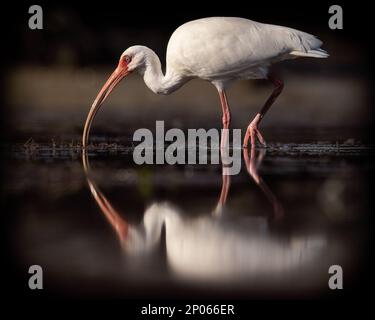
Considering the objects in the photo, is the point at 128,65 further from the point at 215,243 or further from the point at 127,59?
the point at 215,243

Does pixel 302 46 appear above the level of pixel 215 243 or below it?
above

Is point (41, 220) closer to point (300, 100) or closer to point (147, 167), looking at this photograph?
point (147, 167)

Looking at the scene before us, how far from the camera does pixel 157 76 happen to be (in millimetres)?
9641

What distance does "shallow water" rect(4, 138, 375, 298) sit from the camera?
446cm

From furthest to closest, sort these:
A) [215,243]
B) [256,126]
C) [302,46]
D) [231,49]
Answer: [256,126] < [302,46] < [231,49] < [215,243]

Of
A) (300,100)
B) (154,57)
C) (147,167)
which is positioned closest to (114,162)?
(147,167)

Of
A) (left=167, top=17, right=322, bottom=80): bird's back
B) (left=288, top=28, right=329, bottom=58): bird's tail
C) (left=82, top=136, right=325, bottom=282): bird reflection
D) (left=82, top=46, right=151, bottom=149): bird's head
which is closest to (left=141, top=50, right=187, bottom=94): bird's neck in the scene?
(left=82, top=46, right=151, bottom=149): bird's head

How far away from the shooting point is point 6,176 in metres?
7.29

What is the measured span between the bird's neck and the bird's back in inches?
17.8

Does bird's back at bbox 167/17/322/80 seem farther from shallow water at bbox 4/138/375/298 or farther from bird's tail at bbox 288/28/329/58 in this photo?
shallow water at bbox 4/138/375/298

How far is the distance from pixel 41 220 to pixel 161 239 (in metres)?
1.00

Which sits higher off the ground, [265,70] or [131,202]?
[265,70]

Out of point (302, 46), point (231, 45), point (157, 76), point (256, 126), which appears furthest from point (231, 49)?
point (157, 76)

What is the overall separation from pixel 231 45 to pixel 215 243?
440 centimetres
